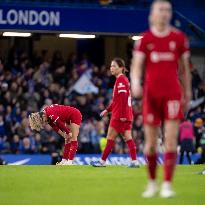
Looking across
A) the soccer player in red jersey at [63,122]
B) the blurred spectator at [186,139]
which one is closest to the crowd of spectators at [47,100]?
the blurred spectator at [186,139]

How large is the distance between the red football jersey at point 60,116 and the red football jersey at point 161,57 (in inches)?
324

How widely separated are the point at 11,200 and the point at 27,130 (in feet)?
51.6

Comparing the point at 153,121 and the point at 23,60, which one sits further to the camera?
the point at 23,60

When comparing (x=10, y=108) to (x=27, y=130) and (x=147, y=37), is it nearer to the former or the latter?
(x=27, y=130)

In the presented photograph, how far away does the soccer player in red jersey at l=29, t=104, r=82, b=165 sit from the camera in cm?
1852

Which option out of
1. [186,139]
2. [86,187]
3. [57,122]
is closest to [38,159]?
[186,139]

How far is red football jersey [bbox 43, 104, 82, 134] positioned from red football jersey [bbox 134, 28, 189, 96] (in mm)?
8239

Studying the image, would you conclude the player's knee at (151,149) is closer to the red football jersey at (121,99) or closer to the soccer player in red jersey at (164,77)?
the soccer player in red jersey at (164,77)

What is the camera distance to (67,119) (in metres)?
19.1

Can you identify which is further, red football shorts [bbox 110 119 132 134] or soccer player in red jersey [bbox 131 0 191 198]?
red football shorts [bbox 110 119 132 134]

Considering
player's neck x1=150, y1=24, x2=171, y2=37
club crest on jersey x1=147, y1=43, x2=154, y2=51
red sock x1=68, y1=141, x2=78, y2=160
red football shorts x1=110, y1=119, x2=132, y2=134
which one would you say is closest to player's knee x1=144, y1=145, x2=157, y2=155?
club crest on jersey x1=147, y1=43, x2=154, y2=51

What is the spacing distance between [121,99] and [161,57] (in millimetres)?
6745

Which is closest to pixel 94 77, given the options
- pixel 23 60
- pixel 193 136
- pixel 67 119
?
pixel 23 60

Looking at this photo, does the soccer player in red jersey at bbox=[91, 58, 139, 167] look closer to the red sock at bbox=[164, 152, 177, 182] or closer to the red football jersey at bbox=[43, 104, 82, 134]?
the red football jersey at bbox=[43, 104, 82, 134]
